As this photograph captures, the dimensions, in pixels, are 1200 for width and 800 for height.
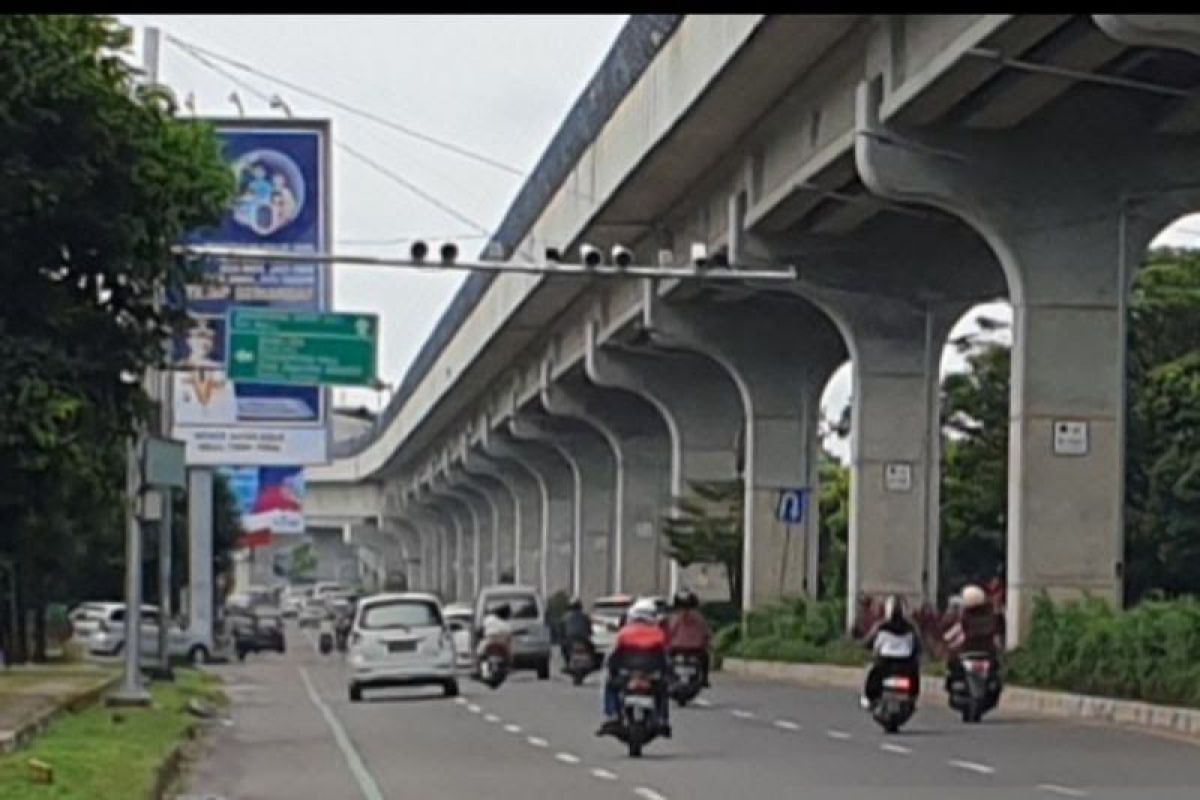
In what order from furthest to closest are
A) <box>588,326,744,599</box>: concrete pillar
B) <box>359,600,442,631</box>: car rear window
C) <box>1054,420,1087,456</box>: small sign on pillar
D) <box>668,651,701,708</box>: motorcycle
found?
<box>588,326,744,599</box>: concrete pillar
<box>359,600,442,631</box>: car rear window
<box>1054,420,1087,456</box>: small sign on pillar
<box>668,651,701,708</box>: motorcycle

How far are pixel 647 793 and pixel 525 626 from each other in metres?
33.4

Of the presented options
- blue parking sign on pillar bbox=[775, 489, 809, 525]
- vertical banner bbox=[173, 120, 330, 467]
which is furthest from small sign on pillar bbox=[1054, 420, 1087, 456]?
blue parking sign on pillar bbox=[775, 489, 809, 525]

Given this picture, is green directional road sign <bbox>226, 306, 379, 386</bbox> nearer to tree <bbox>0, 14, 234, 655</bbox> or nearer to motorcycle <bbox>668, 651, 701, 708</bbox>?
motorcycle <bbox>668, 651, 701, 708</bbox>

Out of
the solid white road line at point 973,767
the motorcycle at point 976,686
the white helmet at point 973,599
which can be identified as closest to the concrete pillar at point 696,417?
the motorcycle at point 976,686

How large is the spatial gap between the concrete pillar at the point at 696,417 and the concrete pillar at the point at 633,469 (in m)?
6.71

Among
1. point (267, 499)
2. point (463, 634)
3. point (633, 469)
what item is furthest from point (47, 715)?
point (633, 469)

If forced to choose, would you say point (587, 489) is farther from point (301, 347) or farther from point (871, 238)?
point (301, 347)

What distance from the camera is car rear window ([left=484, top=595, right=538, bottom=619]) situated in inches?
2226

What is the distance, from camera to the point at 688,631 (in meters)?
39.8

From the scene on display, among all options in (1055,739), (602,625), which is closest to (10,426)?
(1055,739)

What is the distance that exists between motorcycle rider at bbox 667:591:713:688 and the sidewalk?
733 centimetres

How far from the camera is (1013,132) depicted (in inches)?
1588

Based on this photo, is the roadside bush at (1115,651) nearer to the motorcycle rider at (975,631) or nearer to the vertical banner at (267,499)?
the motorcycle rider at (975,631)
